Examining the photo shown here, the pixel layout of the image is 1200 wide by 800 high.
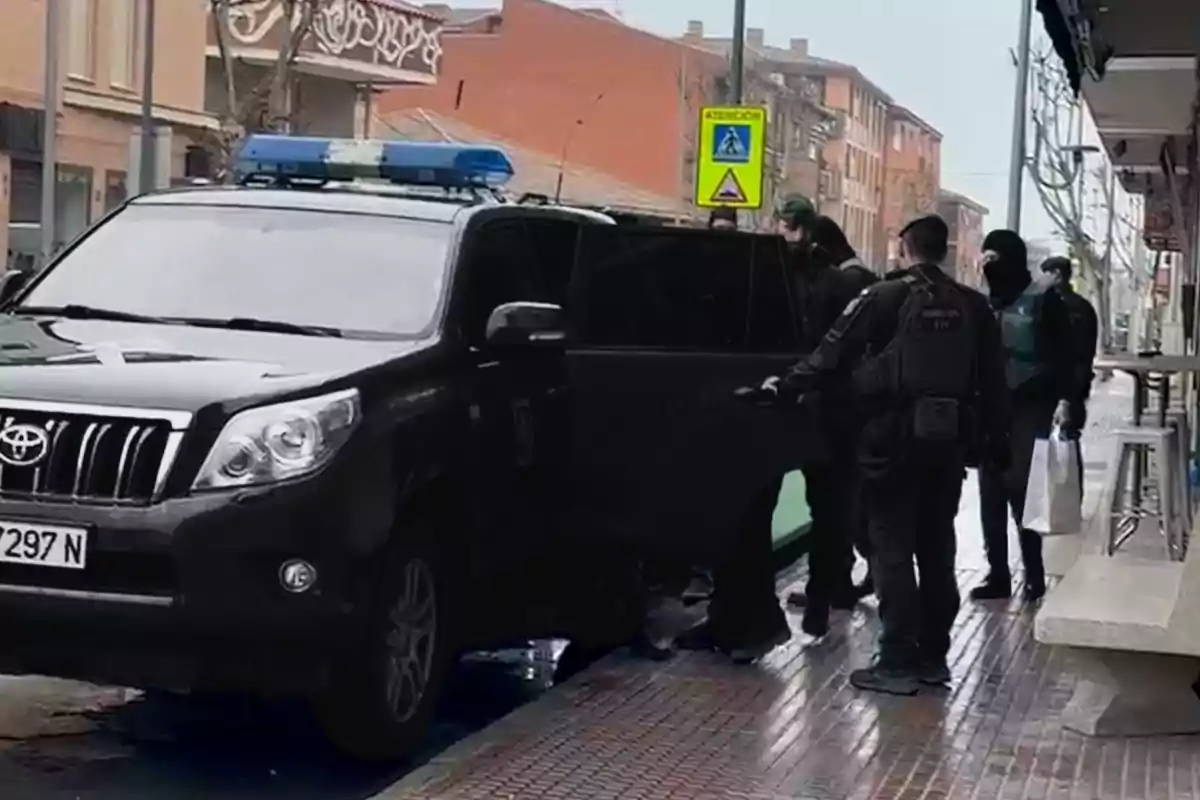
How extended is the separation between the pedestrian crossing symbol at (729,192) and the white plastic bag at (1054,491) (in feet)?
20.8

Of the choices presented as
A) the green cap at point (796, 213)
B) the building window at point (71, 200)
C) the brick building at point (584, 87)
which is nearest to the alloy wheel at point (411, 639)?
the green cap at point (796, 213)

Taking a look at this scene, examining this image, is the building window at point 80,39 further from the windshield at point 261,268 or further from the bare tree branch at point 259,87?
the windshield at point 261,268

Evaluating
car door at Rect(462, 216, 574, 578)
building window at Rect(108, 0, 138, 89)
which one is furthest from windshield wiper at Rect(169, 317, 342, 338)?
building window at Rect(108, 0, 138, 89)

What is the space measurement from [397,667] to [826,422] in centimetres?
300

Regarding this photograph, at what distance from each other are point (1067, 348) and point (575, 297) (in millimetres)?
3455

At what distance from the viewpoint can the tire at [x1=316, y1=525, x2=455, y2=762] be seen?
21.7ft

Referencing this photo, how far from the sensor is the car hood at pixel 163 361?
642cm

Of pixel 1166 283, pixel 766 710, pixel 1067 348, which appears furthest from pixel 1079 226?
pixel 766 710

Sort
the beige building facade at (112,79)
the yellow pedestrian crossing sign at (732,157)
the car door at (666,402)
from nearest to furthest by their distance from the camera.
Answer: the car door at (666,402)
the yellow pedestrian crossing sign at (732,157)
the beige building facade at (112,79)

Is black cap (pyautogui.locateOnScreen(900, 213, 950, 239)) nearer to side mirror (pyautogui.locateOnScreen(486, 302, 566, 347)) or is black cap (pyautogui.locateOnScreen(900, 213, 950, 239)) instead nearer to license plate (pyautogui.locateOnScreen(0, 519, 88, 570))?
side mirror (pyautogui.locateOnScreen(486, 302, 566, 347))

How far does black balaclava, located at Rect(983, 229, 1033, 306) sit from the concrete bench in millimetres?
3181

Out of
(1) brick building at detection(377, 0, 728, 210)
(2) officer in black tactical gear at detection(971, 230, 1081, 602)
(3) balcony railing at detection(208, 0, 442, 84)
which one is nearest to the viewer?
(2) officer in black tactical gear at detection(971, 230, 1081, 602)

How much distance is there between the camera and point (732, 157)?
1820 cm

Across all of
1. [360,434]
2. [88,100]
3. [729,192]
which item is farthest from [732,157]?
[88,100]
